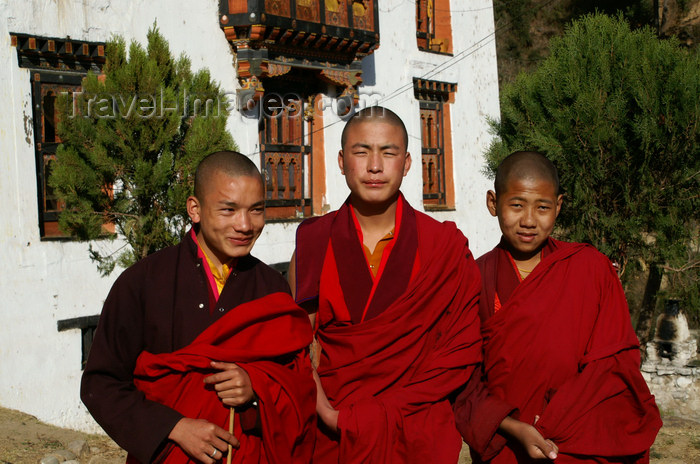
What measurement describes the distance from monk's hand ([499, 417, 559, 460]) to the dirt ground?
122 inches

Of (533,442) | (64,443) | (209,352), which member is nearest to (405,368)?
(533,442)

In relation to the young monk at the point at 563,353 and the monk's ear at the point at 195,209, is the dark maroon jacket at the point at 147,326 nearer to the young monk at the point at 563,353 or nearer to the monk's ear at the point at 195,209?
the monk's ear at the point at 195,209

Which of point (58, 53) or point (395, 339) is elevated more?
point (58, 53)

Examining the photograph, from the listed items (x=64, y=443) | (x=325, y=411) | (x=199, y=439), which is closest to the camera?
(x=199, y=439)

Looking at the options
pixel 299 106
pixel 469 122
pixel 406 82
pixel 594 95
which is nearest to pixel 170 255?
pixel 594 95

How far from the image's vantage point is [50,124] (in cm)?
625

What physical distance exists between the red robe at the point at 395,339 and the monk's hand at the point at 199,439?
19.6 inches

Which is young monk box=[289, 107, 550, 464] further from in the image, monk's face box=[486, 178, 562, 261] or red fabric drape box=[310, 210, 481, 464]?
monk's face box=[486, 178, 562, 261]

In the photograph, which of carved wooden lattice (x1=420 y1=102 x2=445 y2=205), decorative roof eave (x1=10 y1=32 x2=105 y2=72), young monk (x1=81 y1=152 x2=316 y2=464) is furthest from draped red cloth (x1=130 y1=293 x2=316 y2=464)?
carved wooden lattice (x1=420 y1=102 x2=445 y2=205)

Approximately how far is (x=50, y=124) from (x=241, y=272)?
14.9 ft

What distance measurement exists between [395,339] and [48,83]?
4.77 metres

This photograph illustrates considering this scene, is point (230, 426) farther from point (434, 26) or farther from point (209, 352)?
point (434, 26)

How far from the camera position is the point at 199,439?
6.95 feet

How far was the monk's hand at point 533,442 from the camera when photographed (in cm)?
254
